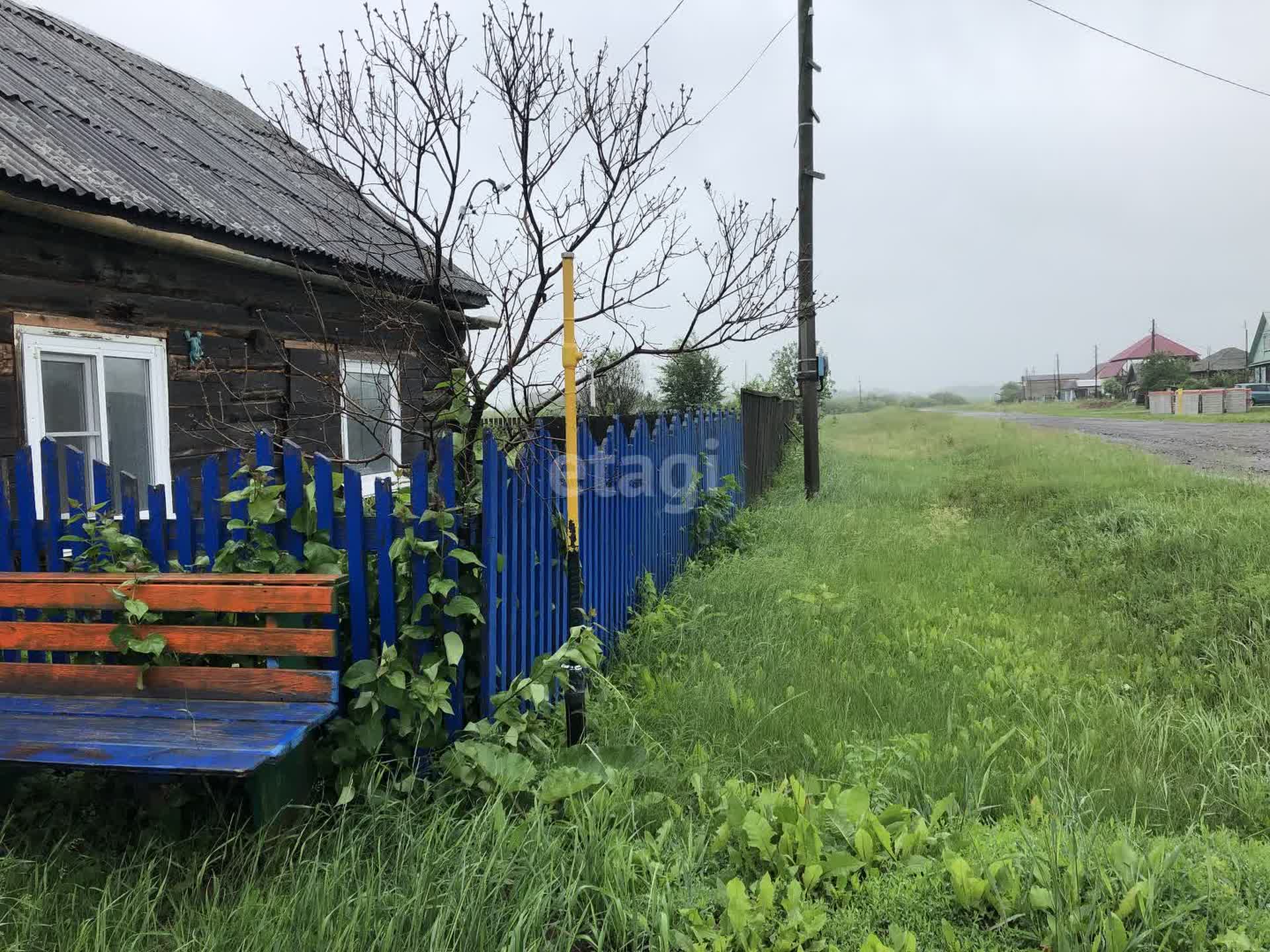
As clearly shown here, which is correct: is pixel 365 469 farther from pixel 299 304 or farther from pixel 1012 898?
pixel 1012 898

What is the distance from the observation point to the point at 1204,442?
16.4m

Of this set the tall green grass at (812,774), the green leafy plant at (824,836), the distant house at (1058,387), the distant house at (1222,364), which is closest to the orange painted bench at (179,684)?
the tall green grass at (812,774)

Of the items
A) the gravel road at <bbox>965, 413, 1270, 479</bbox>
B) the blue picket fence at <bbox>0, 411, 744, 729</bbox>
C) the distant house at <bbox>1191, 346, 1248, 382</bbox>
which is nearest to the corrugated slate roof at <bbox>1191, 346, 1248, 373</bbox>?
the distant house at <bbox>1191, 346, 1248, 382</bbox>

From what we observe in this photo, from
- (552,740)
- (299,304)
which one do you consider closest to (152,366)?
(299,304)

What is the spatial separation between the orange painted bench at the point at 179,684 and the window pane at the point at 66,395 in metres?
2.46

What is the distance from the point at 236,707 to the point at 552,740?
1.13 m

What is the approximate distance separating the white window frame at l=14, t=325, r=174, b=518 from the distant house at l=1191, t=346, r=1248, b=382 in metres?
78.9

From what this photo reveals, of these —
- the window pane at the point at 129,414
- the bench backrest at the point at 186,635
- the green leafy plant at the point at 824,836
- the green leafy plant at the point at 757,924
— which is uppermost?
the window pane at the point at 129,414

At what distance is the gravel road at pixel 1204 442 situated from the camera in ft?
36.4

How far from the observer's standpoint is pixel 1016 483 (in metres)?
9.74

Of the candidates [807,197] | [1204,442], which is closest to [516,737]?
[807,197]

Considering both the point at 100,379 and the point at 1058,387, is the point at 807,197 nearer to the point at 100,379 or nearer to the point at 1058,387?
the point at 100,379

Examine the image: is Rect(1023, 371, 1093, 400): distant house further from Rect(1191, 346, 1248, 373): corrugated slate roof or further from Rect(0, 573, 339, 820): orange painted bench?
Rect(0, 573, 339, 820): orange painted bench

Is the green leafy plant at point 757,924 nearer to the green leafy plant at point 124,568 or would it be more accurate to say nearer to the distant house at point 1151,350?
the green leafy plant at point 124,568
